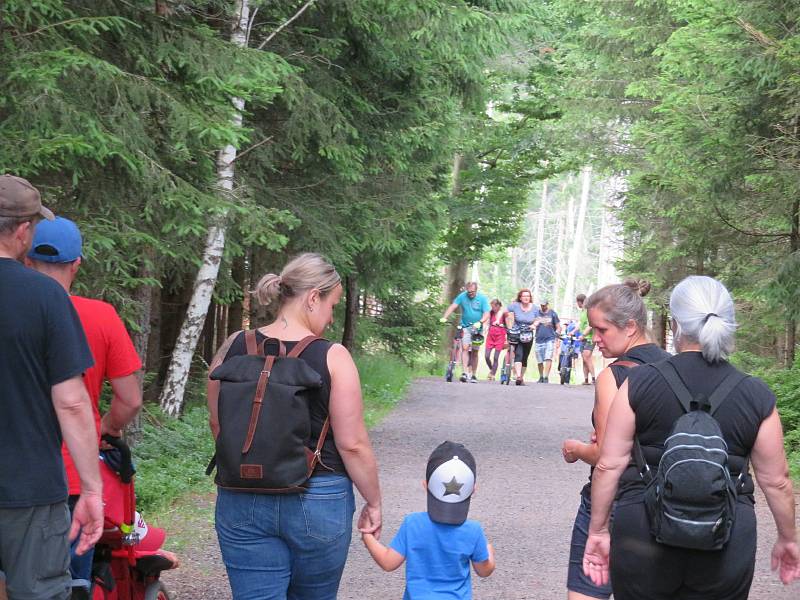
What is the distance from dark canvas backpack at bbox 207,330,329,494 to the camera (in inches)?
163

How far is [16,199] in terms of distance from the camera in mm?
3744

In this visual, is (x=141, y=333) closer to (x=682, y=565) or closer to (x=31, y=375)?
(x=31, y=375)

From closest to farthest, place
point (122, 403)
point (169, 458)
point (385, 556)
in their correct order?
1. point (385, 556)
2. point (122, 403)
3. point (169, 458)

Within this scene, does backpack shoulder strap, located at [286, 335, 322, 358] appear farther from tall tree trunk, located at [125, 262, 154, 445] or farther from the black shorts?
tall tree trunk, located at [125, 262, 154, 445]

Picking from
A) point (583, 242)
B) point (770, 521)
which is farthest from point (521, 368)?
point (583, 242)

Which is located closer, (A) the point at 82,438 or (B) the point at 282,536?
(A) the point at 82,438

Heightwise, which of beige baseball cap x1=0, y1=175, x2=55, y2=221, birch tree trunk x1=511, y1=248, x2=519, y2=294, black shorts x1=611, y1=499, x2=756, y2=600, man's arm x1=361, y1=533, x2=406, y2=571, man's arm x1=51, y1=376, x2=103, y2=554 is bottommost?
man's arm x1=361, y1=533, x2=406, y2=571

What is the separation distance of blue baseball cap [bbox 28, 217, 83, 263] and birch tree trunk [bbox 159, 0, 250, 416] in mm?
6999

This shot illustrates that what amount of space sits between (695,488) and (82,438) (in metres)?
2.07

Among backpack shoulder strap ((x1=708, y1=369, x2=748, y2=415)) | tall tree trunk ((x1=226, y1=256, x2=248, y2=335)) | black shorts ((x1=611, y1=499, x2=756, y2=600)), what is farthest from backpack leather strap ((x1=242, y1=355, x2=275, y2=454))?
tall tree trunk ((x1=226, y1=256, x2=248, y2=335))

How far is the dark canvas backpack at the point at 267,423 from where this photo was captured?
4.13 metres

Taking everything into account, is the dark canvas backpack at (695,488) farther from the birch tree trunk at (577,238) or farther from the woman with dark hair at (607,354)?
the birch tree trunk at (577,238)

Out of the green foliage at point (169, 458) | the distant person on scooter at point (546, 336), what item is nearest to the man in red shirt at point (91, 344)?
the green foliage at point (169, 458)

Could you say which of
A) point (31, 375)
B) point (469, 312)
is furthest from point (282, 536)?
point (469, 312)
